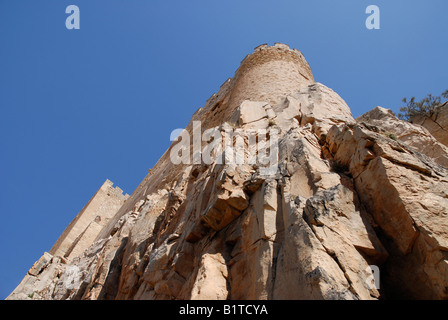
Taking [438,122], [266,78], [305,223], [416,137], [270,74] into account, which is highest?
[270,74]

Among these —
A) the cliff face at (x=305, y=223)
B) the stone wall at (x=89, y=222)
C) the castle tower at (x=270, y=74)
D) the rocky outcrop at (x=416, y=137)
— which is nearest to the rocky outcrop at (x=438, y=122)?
the rocky outcrop at (x=416, y=137)

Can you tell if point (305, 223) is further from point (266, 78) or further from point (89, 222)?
point (89, 222)

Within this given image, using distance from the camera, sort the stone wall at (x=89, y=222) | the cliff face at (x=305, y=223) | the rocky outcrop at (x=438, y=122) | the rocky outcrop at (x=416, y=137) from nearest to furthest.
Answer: the cliff face at (x=305, y=223) < the rocky outcrop at (x=416, y=137) < the rocky outcrop at (x=438, y=122) < the stone wall at (x=89, y=222)

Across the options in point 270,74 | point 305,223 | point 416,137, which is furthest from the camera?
point 270,74

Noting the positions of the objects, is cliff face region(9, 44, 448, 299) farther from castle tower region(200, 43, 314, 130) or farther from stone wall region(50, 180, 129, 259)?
stone wall region(50, 180, 129, 259)

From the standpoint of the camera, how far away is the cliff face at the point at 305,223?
3465mm

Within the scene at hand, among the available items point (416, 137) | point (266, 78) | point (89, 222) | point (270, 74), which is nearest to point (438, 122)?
point (416, 137)

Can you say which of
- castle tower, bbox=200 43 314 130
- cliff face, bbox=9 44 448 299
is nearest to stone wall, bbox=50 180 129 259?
castle tower, bbox=200 43 314 130

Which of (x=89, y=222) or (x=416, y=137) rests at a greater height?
(x=89, y=222)

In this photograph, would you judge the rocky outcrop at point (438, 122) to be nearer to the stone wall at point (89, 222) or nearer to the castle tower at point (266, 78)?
the castle tower at point (266, 78)

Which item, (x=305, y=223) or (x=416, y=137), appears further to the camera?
(x=416, y=137)

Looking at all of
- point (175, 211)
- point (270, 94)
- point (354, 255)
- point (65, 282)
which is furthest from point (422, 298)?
point (65, 282)

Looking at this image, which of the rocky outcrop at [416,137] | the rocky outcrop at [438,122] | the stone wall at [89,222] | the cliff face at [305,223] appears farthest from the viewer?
the stone wall at [89,222]

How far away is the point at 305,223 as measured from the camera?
3807mm
